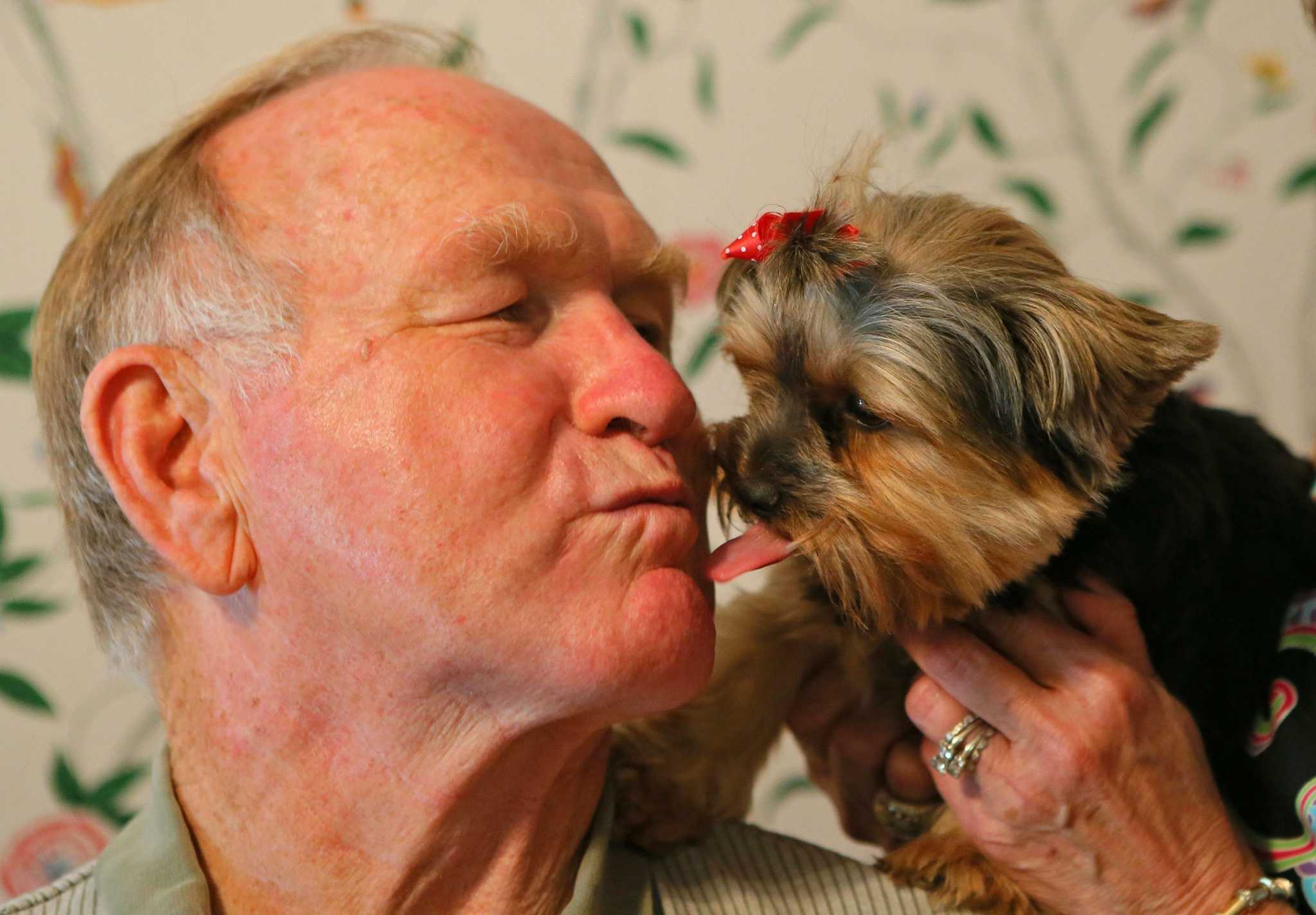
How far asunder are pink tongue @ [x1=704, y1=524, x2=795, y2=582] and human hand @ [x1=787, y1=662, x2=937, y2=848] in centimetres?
38

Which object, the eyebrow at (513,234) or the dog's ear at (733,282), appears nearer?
the eyebrow at (513,234)

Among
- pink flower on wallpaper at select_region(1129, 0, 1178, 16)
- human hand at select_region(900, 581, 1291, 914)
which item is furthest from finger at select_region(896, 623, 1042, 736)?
pink flower on wallpaper at select_region(1129, 0, 1178, 16)

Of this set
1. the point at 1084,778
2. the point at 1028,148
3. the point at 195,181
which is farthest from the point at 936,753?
the point at 1028,148

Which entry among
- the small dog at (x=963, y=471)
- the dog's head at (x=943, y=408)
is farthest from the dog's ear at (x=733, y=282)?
the dog's head at (x=943, y=408)

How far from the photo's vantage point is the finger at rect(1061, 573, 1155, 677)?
134 cm

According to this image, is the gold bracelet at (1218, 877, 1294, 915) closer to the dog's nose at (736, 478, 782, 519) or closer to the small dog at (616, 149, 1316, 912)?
the small dog at (616, 149, 1316, 912)

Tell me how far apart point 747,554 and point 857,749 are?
0.44m

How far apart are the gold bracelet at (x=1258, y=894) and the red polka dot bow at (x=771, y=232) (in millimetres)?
855

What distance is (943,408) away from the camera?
4.19 ft

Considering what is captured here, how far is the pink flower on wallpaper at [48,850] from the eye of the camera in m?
2.03

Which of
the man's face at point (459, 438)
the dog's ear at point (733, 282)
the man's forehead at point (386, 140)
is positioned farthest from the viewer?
the dog's ear at point (733, 282)

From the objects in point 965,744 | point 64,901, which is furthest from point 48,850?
point 965,744

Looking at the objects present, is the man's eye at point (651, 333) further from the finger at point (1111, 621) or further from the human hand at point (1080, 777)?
the finger at point (1111, 621)

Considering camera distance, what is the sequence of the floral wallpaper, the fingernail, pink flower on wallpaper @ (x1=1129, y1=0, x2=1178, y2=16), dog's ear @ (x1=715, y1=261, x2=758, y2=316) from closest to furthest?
the fingernail, dog's ear @ (x1=715, y1=261, x2=758, y2=316), the floral wallpaper, pink flower on wallpaper @ (x1=1129, y1=0, x2=1178, y2=16)
